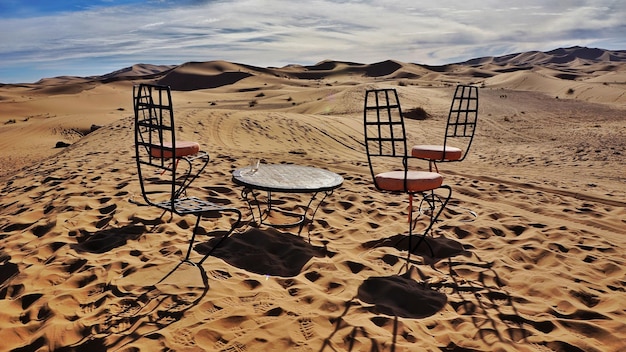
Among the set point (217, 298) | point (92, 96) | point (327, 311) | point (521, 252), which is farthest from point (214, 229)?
point (92, 96)

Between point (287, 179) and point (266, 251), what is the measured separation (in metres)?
0.77

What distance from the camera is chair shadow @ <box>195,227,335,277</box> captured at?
3.69m

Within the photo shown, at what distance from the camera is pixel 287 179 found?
4371mm

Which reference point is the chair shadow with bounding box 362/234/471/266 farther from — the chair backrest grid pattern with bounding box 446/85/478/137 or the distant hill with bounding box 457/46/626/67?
the distant hill with bounding box 457/46/626/67

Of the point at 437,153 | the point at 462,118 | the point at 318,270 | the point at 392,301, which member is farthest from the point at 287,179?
the point at 462,118

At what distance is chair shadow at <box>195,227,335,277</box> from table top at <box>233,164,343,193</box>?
57 cm

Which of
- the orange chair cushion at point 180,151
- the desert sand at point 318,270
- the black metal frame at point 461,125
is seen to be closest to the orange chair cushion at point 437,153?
the black metal frame at point 461,125

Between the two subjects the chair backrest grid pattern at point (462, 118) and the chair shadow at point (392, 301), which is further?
the chair backrest grid pattern at point (462, 118)

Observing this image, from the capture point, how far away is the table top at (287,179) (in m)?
3.92

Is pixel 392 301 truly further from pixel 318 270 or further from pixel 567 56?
pixel 567 56

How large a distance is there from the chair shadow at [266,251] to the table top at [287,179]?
→ 0.57 meters

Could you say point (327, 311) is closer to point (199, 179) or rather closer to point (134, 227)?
point (134, 227)

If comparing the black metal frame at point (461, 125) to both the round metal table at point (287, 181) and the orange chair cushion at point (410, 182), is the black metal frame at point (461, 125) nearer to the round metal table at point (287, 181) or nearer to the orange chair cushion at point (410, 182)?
the orange chair cushion at point (410, 182)

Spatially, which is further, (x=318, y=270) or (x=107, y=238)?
(x=107, y=238)
